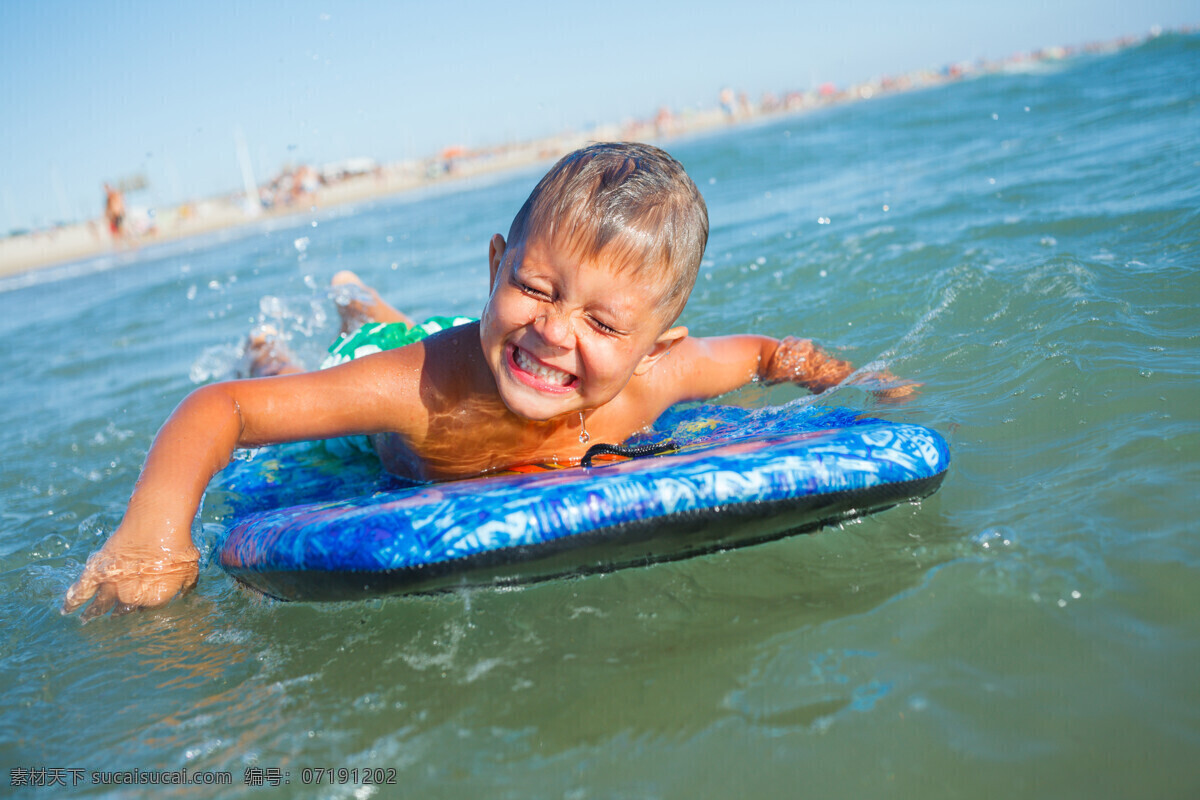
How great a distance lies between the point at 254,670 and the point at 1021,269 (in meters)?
4.06

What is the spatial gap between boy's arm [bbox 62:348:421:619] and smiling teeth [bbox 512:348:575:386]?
40 centimetres

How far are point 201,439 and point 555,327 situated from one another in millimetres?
1050

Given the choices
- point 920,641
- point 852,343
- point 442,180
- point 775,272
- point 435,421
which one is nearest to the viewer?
point 920,641

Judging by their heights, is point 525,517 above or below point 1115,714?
above

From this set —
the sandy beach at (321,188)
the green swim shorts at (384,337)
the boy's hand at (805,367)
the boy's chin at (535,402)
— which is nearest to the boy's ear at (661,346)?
the boy's chin at (535,402)

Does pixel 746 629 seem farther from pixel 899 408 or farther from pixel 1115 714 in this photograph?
pixel 899 408

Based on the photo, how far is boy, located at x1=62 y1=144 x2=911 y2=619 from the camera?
7.52ft

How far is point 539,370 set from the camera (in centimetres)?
245

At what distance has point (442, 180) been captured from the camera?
131ft

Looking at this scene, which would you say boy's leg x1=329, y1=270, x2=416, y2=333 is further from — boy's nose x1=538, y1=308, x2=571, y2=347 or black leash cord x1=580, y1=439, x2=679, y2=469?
boy's nose x1=538, y1=308, x2=571, y2=347

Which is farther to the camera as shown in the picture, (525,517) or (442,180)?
(442,180)

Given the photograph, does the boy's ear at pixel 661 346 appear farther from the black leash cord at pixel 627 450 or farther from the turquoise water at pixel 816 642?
the turquoise water at pixel 816 642

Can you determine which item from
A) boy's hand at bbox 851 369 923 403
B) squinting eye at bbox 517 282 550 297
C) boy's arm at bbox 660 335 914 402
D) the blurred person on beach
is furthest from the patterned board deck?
the blurred person on beach

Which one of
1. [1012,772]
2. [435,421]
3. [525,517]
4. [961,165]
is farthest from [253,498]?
[961,165]
